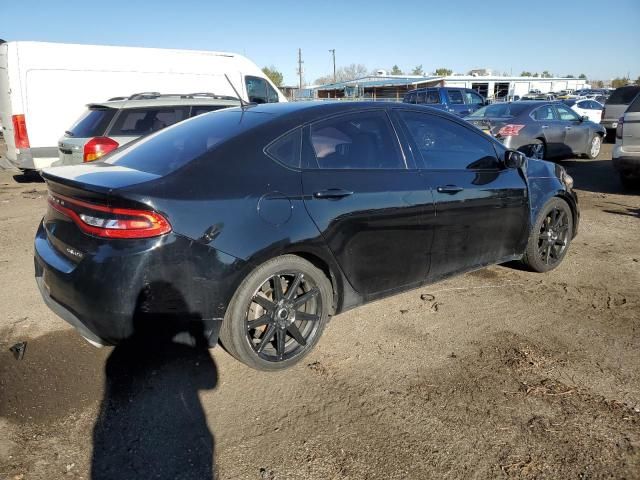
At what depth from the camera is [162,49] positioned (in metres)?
10.8

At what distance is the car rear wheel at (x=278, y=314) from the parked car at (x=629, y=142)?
674cm

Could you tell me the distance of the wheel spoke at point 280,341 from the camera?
3.14m

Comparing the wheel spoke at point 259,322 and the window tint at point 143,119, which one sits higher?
the window tint at point 143,119

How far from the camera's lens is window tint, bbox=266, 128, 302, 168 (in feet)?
10.1

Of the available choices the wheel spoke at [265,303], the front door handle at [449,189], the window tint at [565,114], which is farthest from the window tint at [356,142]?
the window tint at [565,114]

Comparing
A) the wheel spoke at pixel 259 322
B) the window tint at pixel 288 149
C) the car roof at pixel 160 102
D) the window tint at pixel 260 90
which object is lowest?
the wheel spoke at pixel 259 322

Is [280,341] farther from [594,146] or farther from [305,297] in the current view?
[594,146]

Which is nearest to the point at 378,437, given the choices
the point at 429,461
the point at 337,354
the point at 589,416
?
the point at 429,461

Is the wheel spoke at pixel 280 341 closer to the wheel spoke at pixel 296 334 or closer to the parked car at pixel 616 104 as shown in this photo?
the wheel spoke at pixel 296 334

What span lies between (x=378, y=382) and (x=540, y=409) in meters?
0.89

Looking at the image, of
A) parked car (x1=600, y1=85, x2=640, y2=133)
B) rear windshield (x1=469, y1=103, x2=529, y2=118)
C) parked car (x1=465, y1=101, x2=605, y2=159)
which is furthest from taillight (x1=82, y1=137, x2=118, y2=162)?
parked car (x1=600, y1=85, x2=640, y2=133)

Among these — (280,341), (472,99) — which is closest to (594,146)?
(472,99)

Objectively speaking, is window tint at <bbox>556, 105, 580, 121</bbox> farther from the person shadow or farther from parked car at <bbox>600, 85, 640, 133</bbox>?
the person shadow

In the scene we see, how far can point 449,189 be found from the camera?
378 centimetres
